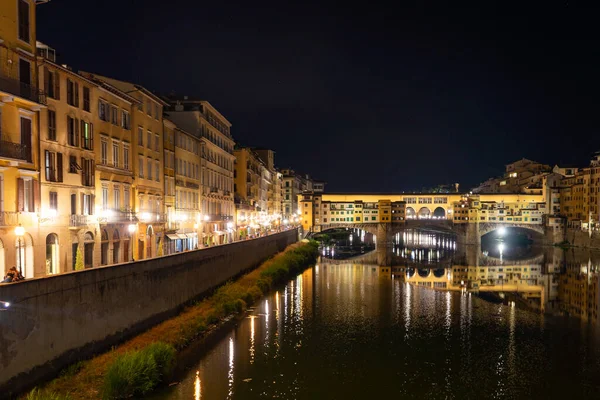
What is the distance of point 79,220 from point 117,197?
4.82 metres

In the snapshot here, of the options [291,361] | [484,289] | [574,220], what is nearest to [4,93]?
[291,361]

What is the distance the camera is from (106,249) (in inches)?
1104

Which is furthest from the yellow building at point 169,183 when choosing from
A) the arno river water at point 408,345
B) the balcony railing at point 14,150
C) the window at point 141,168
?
the balcony railing at point 14,150

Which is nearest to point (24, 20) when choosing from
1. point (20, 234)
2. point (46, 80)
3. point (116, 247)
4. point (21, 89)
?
point (46, 80)

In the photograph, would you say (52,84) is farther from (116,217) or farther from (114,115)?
(116,217)

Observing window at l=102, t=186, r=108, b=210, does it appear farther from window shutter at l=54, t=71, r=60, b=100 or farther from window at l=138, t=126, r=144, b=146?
window shutter at l=54, t=71, r=60, b=100

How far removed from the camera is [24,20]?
20.2 meters

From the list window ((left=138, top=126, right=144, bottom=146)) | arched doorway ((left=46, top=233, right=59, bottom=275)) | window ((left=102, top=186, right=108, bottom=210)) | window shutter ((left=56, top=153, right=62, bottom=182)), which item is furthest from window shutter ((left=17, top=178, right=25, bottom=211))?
window ((left=138, top=126, right=144, bottom=146))

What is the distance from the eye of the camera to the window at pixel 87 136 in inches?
1016

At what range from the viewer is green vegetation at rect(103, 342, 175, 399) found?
54.6ft

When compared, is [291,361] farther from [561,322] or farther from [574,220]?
[574,220]

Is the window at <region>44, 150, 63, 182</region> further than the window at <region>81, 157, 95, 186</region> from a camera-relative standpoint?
No

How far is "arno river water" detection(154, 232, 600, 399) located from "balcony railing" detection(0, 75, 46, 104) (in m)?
13.0

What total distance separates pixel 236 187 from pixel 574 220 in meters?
66.1
